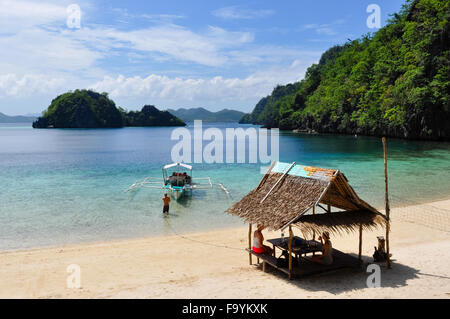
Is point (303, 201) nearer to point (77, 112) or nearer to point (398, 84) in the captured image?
point (398, 84)

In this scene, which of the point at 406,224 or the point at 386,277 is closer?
the point at 386,277

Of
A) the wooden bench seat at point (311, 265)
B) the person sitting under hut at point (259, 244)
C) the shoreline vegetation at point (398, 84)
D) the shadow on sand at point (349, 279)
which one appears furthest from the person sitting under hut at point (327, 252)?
the shoreline vegetation at point (398, 84)

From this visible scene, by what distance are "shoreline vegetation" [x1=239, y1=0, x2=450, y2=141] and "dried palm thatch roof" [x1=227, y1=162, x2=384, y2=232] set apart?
47.6m

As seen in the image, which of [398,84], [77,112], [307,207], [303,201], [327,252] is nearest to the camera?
[307,207]

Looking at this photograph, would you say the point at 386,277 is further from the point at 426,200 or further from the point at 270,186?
the point at 426,200

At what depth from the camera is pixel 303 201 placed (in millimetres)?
8898

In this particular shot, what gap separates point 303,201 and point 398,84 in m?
55.5

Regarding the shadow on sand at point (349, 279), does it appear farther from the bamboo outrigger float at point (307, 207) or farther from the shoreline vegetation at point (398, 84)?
the shoreline vegetation at point (398, 84)

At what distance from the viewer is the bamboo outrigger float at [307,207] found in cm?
866

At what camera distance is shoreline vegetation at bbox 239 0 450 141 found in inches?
1935

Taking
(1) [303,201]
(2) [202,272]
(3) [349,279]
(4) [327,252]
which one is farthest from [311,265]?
(2) [202,272]

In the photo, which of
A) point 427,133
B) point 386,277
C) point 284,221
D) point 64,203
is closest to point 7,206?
point 64,203
